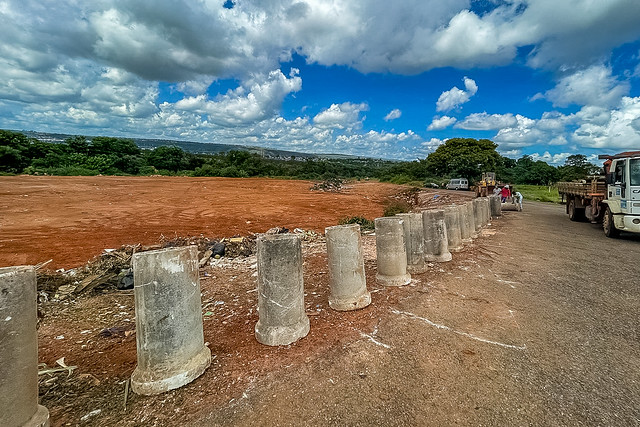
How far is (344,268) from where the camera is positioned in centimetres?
507

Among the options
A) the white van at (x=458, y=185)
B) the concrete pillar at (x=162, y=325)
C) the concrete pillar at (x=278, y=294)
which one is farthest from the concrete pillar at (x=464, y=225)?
the white van at (x=458, y=185)

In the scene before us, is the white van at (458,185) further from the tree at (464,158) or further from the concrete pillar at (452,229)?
the concrete pillar at (452,229)

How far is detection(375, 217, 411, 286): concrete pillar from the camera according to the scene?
598 cm

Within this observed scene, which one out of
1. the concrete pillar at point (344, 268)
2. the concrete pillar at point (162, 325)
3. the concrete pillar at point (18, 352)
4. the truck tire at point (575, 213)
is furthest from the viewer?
the truck tire at point (575, 213)

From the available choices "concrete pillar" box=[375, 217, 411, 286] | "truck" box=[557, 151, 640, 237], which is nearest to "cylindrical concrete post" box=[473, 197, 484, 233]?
"truck" box=[557, 151, 640, 237]

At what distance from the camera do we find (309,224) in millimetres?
14266

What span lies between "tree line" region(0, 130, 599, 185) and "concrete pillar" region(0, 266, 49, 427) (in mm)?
37564

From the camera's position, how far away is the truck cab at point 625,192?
9.48 m

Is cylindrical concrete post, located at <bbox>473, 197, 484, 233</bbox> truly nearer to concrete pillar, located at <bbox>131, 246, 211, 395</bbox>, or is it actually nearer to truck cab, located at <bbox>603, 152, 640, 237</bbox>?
truck cab, located at <bbox>603, 152, 640, 237</bbox>

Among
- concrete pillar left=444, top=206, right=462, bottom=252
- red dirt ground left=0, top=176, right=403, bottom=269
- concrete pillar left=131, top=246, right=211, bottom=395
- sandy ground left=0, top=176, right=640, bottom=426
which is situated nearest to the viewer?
sandy ground left=0, top=176, right=640, bottom=426

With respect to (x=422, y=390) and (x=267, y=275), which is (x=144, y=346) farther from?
(x=422, y=390)

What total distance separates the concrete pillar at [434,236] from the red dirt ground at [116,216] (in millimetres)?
6644

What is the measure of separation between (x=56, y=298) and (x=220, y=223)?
7657mm

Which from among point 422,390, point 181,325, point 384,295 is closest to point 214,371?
point 181,325
